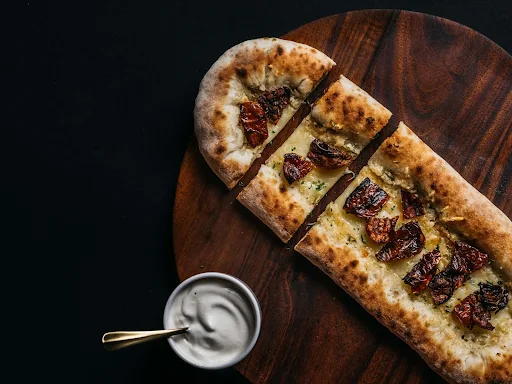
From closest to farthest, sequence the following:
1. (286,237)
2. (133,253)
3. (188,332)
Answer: (188,332) → (286,237) → (133,253)

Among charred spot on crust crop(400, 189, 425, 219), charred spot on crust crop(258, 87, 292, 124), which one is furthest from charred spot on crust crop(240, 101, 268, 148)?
charred spot on crust crop(400, 189, 425, 219)

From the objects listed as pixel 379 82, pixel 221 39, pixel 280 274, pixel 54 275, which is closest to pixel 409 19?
pixel 379 82

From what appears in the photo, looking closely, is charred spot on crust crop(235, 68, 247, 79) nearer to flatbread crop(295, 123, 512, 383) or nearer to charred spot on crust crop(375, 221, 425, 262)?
flatbread crop(295, 123, 512, 383)

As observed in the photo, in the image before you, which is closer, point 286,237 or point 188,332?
point 188,332

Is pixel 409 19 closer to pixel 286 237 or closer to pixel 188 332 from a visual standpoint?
pixel 286 237

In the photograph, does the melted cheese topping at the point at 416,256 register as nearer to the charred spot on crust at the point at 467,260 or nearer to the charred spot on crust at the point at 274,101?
the charred spot on crust at the point at 467,260

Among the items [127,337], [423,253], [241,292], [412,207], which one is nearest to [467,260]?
[423,253]
